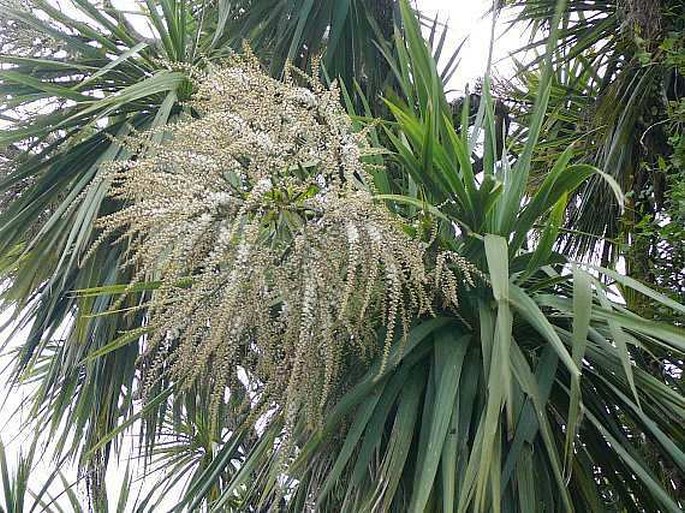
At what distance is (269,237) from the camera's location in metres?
1.78

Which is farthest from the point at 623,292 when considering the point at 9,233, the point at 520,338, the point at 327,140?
the point at 9,233

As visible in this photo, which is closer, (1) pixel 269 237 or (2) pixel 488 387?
(2) pixel 488 387

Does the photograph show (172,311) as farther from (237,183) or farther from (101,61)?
(101,61)

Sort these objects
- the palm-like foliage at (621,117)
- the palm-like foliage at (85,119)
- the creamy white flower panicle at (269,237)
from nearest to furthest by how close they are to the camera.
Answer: the creamy white flower panicle at (269,237)
the palm-like foliage at (85,119)
the palm-like foliage at (621,117)

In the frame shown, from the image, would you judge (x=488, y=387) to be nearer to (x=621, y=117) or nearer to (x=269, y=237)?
(x=269, y=237)

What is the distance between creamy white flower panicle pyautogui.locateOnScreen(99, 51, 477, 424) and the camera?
1616mm

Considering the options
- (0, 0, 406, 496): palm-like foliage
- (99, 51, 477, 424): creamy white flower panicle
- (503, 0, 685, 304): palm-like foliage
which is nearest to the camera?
(99, 51, 477, 424): creamy white flower panicle

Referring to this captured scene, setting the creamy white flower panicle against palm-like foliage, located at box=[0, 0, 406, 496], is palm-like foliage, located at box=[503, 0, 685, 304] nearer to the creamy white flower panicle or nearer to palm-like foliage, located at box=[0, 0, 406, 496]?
palm-like foliage, located at box=[0, 0, 406, 496]

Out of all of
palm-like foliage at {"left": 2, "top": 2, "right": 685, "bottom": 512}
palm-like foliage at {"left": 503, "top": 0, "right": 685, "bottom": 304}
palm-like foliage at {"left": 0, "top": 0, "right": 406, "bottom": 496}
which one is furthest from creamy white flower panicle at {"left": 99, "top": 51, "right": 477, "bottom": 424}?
palm-like foliage at {"left": 503, "top": 0, "right": 685, "bottom": 304}

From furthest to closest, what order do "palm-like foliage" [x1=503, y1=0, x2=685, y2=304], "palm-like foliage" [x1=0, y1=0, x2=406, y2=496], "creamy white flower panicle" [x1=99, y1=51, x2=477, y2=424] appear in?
"palm-like foliage" [x1=503, y1=0, x2=685, y2=304]
"palm-like foliage" [x1=0, y1=0, x2=406, y2=496]
"creamy white flower panicle" [x1=99, y1=51, x2=477, y2=424]

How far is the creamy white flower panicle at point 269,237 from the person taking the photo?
1616 millimetres

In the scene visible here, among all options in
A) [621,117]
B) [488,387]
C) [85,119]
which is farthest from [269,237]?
[621,117]

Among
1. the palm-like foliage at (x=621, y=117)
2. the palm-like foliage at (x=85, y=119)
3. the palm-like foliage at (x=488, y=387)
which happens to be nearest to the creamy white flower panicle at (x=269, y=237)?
the palm-like foliage at (x=488, y=387)

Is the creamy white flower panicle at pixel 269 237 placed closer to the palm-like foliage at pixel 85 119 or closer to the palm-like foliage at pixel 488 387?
the palm-like foliage at pixel 488 387
